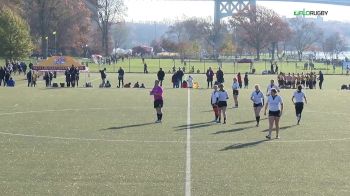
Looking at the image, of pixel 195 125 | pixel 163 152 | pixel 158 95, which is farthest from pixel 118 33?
pixel 163 152

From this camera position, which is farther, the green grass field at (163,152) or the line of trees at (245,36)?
the line of trees at (245,36)

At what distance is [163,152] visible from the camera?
55.8 feet

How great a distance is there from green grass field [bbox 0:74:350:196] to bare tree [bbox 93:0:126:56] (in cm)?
8553

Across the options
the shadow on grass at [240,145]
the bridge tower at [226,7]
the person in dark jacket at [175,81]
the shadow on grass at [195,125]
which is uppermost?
the bridge tower at [226,7]

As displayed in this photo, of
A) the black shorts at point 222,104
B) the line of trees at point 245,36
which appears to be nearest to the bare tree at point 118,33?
the line of trees at point 245,36

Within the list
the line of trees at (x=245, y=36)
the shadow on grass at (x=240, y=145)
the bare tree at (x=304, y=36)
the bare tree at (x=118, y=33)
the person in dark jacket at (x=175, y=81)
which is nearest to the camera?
the shadow on grass at (x=240, y=145)

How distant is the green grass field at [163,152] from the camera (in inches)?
501

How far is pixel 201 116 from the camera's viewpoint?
26812 millimetres

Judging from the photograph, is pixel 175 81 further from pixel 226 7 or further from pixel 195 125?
pixel 226 7

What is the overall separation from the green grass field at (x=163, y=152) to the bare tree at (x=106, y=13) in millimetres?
85528

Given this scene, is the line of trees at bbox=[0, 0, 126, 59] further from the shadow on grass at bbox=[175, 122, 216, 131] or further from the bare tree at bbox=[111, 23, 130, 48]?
the shadow on grass at bbox=[175, 122, 216, 131]

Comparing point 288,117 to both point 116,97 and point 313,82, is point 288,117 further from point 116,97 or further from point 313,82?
point 313,82

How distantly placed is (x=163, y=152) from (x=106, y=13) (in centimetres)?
9959

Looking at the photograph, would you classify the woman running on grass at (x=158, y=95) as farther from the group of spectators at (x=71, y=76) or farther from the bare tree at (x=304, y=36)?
the bare tree at (x=304, y=36)
